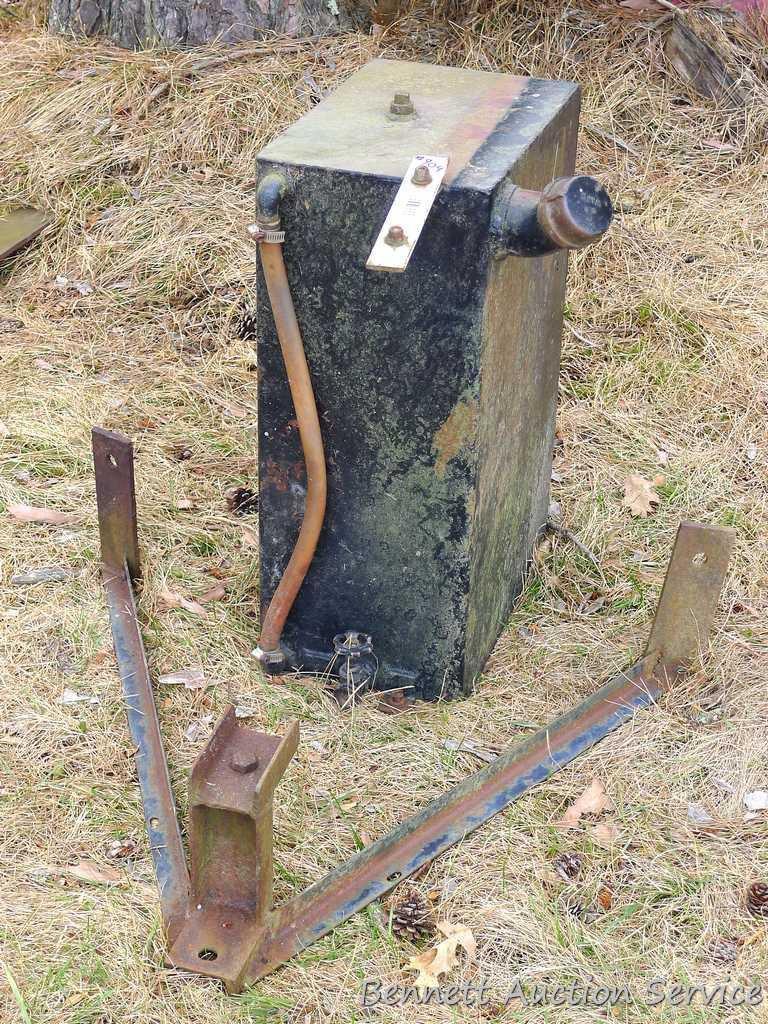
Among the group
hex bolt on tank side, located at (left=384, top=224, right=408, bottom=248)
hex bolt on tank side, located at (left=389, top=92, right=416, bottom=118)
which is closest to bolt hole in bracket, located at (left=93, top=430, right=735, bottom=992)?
hex bolt on tank side, located at (left=384, top=224, right=408, bottom=248)

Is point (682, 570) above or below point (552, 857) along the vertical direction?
above

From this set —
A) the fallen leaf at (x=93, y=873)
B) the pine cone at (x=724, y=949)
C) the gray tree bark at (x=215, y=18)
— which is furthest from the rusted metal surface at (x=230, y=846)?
the gray tree bark at (x=215, y=18)

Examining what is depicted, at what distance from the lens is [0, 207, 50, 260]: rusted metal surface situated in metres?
4.86

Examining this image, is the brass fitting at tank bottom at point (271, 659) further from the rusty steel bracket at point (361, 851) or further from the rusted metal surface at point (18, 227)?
the rusted metal surface at point (18, 227)

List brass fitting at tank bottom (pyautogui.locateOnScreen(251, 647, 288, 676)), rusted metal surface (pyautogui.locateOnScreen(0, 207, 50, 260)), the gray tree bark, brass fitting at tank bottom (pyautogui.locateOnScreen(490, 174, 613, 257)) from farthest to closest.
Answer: the gray tree bark
rusted metal surface (pyautogui.locateOnScreen(0, 207, 50, 260))
brass fitting at tank bottom (pyautogui.locateOnScreen(251, 647, 288, 676))
brass fitting at tank bottom (pyautogui.locateOnScreen(490, 174, 613, 257))

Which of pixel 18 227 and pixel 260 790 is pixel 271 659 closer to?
pixel 260 790

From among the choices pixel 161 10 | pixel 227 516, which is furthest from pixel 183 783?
pixel 161 10

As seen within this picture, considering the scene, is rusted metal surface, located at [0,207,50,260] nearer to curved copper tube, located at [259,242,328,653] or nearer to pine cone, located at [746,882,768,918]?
curved copper tube, located at [259,242,328,653]

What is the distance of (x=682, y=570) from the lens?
301 centimetres

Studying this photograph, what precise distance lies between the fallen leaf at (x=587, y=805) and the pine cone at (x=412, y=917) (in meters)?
0.39

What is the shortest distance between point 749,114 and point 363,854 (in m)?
3.77

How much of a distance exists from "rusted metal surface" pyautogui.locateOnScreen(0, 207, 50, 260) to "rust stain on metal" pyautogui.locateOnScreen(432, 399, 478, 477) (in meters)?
2.76

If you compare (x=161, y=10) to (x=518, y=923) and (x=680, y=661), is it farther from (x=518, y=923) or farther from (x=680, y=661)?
(x=518, y=923)

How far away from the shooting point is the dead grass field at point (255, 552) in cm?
247
